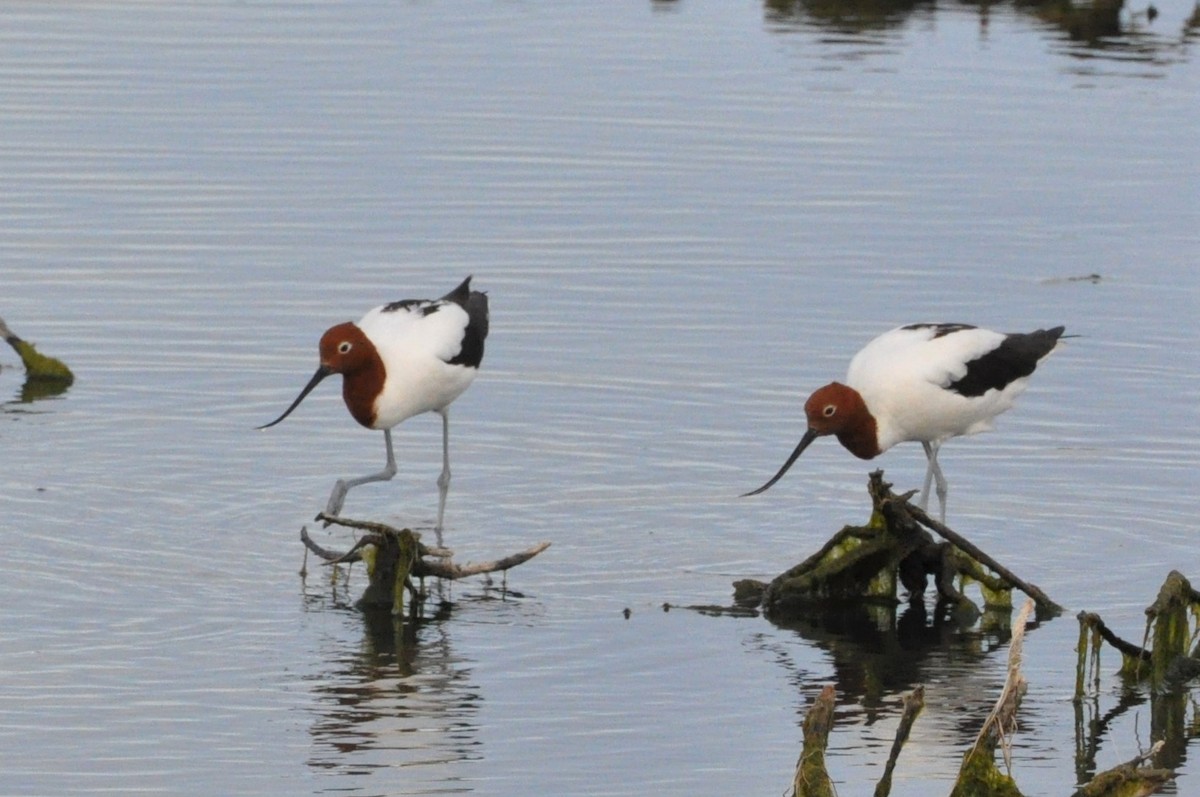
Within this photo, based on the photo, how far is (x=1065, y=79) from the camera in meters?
25.8

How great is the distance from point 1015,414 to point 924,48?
14.4 m

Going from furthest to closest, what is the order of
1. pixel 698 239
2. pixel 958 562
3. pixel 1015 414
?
pixel 698 239, pixel 1015 414, pixel 958 562

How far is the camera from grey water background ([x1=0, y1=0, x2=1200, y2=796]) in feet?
29.1

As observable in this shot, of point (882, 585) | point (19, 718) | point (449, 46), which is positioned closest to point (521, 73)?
point (449, 46)

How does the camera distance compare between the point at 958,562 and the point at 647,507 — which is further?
the point at 647,507

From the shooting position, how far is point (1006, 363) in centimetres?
1196

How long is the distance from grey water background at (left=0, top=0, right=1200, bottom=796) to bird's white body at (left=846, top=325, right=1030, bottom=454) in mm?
542

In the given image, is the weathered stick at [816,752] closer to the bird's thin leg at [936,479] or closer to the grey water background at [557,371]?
the grey water background at [557,371]

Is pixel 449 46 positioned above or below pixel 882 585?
above

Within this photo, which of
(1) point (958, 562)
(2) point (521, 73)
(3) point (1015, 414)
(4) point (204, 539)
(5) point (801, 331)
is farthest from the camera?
(2) point (521, 73)

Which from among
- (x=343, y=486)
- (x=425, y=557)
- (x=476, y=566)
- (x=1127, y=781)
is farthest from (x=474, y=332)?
(x=1127, y=781)

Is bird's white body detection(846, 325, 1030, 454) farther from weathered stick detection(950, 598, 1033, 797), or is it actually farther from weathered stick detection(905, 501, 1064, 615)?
weathered stick detection(950, 598, 1033, 797)

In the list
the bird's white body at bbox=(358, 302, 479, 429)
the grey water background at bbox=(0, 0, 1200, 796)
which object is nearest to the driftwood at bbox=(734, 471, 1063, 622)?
the grey water background at bbox=(0, 0, 1200, 796)

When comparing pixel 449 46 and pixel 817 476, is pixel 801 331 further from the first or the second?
pixel 449 46
